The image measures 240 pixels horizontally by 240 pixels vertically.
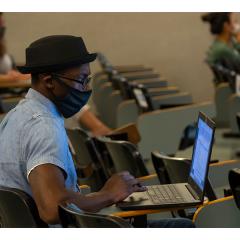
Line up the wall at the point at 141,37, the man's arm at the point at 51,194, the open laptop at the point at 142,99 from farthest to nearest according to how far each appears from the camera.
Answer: the wall at the point at 141,37 < the open laptop at the point at 142,99 < the man's arm at the point at 51,194

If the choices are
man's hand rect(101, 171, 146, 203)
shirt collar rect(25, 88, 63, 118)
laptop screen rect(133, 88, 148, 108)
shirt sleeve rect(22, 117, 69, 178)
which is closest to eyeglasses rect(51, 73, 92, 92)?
shirt collar rect(25, 88, 63, 118)

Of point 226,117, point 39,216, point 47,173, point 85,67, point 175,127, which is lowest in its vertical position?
point 226,117

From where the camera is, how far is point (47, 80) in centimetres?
282

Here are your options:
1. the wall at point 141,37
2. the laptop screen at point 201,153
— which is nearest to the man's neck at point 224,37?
the wall at point 141,37

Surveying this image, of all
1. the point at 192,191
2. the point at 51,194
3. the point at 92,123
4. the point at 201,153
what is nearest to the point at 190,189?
the point at 192,191

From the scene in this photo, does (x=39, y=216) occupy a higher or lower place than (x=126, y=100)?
higher

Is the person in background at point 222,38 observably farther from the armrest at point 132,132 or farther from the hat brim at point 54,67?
the hat brim at point 54,67

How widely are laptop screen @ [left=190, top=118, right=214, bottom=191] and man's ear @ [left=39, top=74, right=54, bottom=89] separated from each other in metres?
0.61

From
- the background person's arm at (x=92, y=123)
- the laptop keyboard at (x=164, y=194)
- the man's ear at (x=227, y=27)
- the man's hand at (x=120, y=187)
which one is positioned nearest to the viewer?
the man's hand at (x=120, y=187)

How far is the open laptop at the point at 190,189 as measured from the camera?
2.83 m

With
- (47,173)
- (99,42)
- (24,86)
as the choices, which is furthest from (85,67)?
(99,42)
